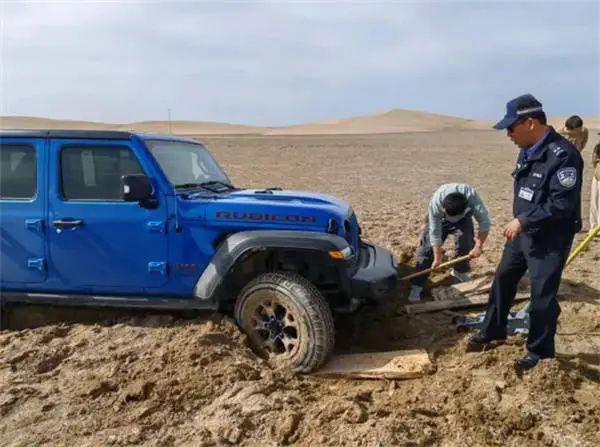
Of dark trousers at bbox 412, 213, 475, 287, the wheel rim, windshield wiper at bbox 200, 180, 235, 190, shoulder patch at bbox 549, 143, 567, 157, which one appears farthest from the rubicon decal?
dark trousers at bbox 412, 213, 475, 287

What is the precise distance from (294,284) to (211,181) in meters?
1.55

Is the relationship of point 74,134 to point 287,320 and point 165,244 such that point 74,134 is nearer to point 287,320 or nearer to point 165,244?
point 165,244

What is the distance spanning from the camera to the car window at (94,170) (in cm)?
504

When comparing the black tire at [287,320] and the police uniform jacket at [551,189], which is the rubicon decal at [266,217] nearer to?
the black tire at [287,320]

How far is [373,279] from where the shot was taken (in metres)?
4.76

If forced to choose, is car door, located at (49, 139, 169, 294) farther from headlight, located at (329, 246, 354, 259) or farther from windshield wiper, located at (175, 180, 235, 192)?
headlight, located at (329, 246, 354, 259)

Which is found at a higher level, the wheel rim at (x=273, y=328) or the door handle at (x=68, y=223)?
the door handle at (x=68, y=223)

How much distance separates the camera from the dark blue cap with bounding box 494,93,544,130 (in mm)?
4395

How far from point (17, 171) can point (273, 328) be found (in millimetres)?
2581

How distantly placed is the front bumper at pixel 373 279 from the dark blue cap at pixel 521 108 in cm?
146

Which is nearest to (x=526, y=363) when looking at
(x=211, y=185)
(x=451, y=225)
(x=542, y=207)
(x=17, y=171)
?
(x=542, y=207)

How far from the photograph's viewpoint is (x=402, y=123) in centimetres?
10425

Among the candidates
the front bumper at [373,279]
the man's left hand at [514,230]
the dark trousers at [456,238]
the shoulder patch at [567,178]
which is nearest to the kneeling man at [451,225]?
the dark trousers at [456,238]

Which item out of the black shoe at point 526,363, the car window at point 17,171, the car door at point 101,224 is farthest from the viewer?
the car window at point 17,171
